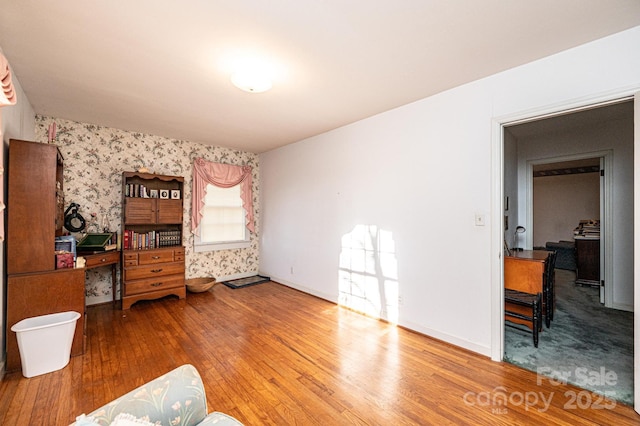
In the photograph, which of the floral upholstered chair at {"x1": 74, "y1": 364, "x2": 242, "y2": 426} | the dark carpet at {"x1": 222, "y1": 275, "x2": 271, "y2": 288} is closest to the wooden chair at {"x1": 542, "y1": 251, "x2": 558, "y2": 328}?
the floral upholstered chair at {"x1": 74, "y1": 364, "x2": 242, "y2": 426}

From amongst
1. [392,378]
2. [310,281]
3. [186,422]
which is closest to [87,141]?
[310,281]

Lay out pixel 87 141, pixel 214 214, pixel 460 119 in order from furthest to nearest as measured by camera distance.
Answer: pixel 214 214
pixel 87 141
pixel 460 119

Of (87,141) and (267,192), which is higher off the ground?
(87,141)

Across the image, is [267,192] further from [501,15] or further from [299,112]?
[501,15]

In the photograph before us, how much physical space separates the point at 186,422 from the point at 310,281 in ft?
10.6

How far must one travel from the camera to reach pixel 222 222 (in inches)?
195

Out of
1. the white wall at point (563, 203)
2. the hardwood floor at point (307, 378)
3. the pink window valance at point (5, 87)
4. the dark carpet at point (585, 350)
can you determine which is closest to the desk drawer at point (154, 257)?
the hardwood floor at point (307, 378)

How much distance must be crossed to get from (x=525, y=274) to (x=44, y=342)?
14.1 ft

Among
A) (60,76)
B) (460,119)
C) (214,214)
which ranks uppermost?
(60,76)

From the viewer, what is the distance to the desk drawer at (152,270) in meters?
3.57

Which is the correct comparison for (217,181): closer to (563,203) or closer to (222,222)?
(222,222)

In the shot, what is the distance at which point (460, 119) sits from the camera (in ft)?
8.36

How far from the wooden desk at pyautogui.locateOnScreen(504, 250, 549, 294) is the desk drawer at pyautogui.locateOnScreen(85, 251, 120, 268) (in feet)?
15.2

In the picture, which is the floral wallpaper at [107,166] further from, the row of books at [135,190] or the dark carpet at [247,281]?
the dark carpet at [247,281]
